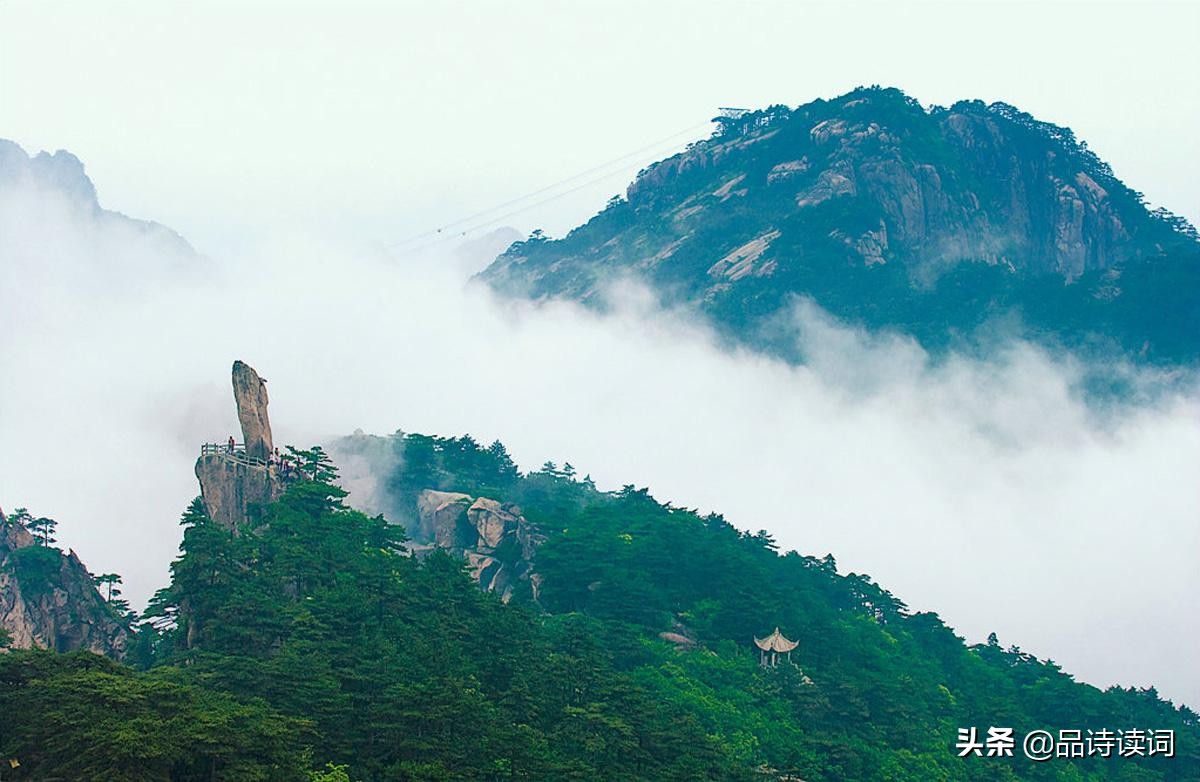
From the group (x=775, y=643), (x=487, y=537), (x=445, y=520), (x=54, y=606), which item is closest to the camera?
(x=54, y=606)

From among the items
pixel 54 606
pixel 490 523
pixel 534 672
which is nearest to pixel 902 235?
pixel 490 523

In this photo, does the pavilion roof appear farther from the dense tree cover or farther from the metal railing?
the metal railing

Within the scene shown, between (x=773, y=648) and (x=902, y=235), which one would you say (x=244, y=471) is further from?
(x=902, y=235)

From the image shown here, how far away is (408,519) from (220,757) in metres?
51.2

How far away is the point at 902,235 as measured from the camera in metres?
148

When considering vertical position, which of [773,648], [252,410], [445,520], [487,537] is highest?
[252,410]

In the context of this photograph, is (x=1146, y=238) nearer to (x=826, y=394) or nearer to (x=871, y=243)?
(x=871, y=243)

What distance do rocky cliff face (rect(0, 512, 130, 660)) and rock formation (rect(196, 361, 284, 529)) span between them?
648 centimetres

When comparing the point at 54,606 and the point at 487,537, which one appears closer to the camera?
the point at 54,606

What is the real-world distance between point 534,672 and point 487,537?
2776 cm

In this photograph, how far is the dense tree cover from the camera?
4128cm

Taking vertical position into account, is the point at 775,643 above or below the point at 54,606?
above

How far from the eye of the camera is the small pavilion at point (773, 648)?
73.3 m

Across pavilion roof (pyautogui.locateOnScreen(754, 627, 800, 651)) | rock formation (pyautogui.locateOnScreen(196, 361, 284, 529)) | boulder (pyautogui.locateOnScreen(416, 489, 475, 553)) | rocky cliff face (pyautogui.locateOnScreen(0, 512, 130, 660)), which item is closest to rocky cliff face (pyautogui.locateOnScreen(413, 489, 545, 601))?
boulder (pyautogui.locateOnScreen(416, 489, 475, 553))
